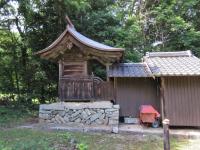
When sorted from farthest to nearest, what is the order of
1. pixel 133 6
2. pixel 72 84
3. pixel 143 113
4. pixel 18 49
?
pixel 133 6 < pixel 18 49 < pixel 72 84 < pixel 143 113

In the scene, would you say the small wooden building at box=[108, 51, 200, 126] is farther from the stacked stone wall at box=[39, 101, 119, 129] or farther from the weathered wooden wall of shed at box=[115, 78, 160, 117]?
the stacked stone wall at box=[39, 101, 119, 129]

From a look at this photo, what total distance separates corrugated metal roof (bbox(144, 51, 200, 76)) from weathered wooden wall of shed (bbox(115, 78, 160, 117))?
3.52 feet

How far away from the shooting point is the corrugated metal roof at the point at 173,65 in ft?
33.8

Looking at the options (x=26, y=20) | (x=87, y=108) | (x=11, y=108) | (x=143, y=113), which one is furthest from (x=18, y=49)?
(x=143, y=113)

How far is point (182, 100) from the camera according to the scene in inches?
430

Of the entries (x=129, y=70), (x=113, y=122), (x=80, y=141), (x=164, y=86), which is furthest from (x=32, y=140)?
(x=129, y=70)

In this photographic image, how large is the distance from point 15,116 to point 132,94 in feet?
18.8

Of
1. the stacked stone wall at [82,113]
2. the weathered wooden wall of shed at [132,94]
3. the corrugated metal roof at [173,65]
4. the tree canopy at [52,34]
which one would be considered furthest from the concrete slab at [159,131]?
the tree canopy at [52,34]

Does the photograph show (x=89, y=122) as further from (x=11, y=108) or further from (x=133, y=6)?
(x=133, y=6)

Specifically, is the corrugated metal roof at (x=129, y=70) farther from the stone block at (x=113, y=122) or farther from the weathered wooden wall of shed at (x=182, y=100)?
the stone block at (x=113, y=122)

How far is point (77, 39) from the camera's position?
456 inches

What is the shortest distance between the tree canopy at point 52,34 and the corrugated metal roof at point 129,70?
398cm

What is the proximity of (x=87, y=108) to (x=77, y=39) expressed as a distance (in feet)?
9.70

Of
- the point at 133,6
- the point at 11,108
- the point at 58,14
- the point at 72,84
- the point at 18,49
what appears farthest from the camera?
the point at 133,6
